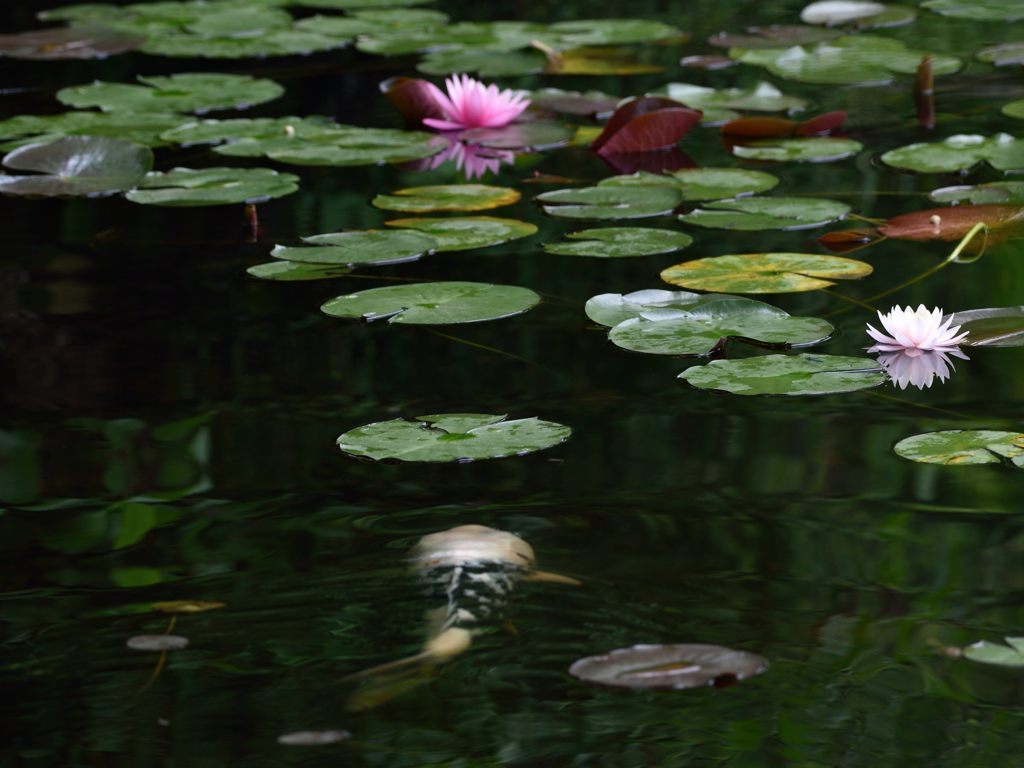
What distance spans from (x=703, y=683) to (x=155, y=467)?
0.65m

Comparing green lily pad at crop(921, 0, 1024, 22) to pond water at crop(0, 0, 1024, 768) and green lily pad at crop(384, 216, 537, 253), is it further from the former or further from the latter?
green lily pad at crop(384, 216, 537, 253)

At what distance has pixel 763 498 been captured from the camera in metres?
1.33

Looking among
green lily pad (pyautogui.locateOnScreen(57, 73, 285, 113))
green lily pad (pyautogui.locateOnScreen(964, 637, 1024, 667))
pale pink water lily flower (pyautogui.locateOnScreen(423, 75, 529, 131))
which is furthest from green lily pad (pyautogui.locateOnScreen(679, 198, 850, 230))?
green lily pad (pyautogui.locateOnScreen(57, 73, 285, 113))

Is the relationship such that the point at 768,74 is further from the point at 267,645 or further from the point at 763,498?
the point at 267,645

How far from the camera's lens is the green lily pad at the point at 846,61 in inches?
127

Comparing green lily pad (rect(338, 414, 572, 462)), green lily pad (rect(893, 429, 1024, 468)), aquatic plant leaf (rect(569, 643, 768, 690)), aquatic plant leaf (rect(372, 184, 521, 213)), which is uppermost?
aquatic plant leaf (rect(372, 184, 521, 213))

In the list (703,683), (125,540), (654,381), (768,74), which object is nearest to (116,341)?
(125,540)

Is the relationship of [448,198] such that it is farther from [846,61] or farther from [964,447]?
[846,61]

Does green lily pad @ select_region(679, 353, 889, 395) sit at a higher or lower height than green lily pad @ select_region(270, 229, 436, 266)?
lower

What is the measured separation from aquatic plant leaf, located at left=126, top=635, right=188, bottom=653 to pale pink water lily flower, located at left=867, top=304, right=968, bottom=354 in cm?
85

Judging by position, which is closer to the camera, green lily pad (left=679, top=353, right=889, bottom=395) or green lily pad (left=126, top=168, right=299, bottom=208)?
green lily pad (left=679, top=353, right=889, bottom=395)

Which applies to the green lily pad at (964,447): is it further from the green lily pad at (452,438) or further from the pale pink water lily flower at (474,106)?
the pale pink water lily flower at (474,106)

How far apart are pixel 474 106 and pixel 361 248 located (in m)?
0.83

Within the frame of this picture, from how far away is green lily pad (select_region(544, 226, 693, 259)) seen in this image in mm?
2049
